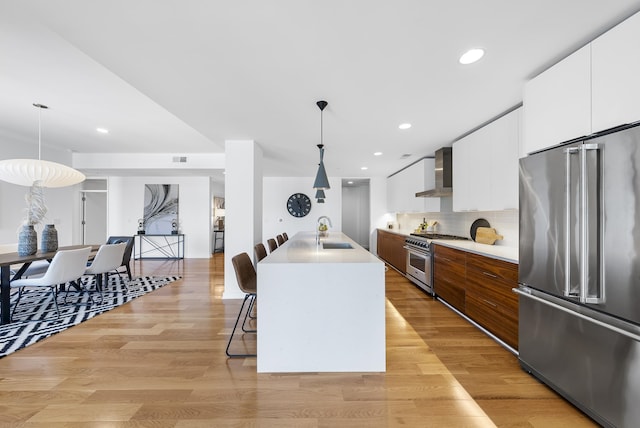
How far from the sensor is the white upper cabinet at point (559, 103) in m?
1.66

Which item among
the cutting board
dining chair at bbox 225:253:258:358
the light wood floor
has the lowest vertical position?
the light wood floor

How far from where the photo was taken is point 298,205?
25.9ft

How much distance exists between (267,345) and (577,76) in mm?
2809

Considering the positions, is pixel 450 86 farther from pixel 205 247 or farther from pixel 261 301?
pixel 205 247

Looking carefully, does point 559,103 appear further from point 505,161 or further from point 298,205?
point 298,205

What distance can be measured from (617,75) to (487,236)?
2348 mm

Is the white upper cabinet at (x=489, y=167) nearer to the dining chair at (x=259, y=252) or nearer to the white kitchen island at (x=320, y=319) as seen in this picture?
the white kitchen island at (x=320, y=319)

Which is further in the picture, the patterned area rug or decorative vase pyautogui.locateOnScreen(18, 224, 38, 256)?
decorative vase pyautogui.locateOnScreen(18, 224, 38, 256)

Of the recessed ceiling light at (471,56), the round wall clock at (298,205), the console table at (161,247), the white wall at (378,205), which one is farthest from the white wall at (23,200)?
the white wall at (378,205)

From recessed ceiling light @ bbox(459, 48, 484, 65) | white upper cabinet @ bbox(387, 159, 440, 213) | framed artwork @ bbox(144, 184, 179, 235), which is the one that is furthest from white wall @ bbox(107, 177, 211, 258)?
recessed ceiling light @ bbox(459, 48, 484, 65)

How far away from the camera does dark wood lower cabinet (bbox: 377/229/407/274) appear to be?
17.0 feet

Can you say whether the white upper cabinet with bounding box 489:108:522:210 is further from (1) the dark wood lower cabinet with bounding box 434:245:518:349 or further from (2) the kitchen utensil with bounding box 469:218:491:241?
(2) the kitchen utensil with bounding box 469:218:491:241

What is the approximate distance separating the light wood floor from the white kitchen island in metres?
0.11

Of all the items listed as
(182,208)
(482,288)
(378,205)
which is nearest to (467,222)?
(482,288)
